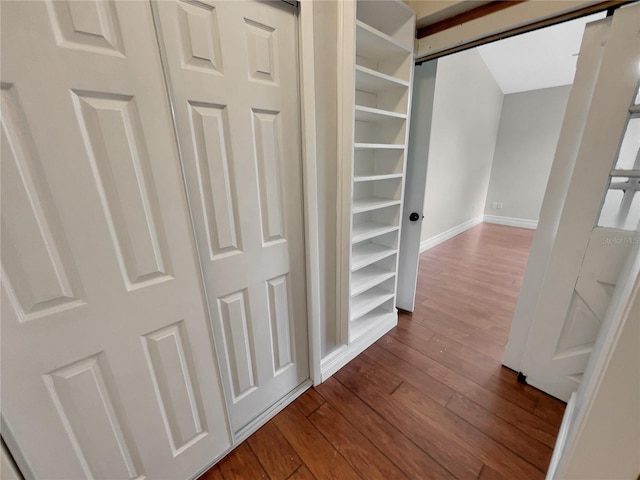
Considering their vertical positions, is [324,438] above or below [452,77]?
below

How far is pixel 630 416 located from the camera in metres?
0.61

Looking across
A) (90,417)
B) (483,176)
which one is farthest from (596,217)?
(483,176)

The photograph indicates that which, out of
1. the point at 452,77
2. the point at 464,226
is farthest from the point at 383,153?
the point at 464,226

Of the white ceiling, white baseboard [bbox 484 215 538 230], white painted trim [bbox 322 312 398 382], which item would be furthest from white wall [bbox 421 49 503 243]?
white painted trim [bbox 322 312 398 382]

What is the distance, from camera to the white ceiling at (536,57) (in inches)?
123

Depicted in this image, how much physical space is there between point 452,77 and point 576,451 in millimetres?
4093

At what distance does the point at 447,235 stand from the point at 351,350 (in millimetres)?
3470

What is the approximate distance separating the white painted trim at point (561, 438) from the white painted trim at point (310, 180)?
1.16 m

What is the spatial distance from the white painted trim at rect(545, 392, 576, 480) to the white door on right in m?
0.14

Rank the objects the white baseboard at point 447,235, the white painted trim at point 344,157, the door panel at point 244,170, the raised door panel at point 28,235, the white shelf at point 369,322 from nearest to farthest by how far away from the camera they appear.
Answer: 1. the raised door panel at point 28,235
2. the door panel at point 244,170
3. the white painted trim at point 344,157
4. the white shelf at point 369,322
5. the white baseboard at point 447,235

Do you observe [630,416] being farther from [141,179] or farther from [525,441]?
[141,179]

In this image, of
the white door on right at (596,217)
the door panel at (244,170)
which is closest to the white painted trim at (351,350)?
the door panel at (244,170)

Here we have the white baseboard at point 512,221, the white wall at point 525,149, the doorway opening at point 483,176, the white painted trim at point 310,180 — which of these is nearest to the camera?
the white painted trim at point 310,180

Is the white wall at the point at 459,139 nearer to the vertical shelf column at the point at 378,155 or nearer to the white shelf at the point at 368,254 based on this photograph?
the vertical shelf column at the point at 378,155
